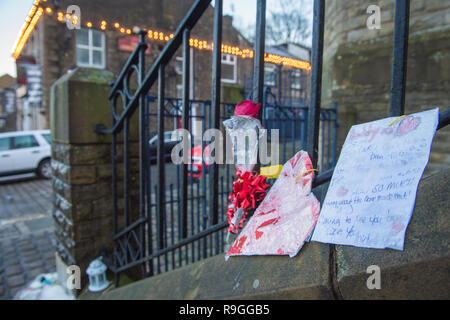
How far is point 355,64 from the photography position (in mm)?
5102

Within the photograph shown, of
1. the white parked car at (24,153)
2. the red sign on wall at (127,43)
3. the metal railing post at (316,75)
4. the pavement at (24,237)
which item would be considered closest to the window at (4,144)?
the white parked car at (24,153)

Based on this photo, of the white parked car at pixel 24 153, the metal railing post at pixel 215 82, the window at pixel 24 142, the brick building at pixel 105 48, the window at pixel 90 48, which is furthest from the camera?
the window at pixel 90 48

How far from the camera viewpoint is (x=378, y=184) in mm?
830

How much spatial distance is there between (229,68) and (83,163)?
58.2 feet

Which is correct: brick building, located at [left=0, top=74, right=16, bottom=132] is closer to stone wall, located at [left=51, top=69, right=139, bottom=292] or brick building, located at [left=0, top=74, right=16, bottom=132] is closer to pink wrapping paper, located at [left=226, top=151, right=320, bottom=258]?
stone wall, located at [left=51, top=69, right=139, bottom=292]

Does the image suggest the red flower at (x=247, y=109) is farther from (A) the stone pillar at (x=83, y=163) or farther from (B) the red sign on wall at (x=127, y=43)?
(B) the red sign on wall at (x=127, y=43)

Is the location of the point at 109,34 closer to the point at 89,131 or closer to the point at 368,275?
the point at 89,131

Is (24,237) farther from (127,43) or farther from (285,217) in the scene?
(127,43)

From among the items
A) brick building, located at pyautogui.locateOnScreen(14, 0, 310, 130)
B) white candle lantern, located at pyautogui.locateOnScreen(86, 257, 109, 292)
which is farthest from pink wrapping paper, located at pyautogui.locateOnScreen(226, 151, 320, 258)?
brick building, located at pyautogui.locateOnScreen(14, 0, 310, 130)

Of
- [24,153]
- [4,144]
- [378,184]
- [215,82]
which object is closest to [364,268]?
[378,184]

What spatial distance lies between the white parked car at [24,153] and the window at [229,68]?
11763 mm

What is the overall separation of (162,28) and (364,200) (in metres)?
17.6

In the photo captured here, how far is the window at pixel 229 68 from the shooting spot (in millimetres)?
19031

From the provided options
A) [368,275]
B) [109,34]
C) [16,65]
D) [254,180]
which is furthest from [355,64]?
[16,65]
